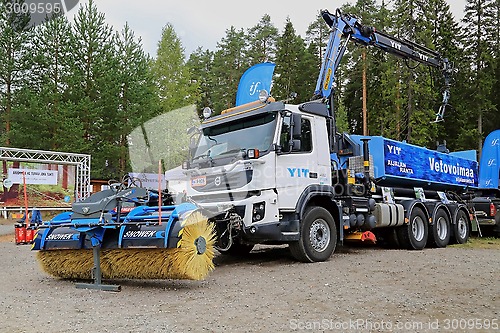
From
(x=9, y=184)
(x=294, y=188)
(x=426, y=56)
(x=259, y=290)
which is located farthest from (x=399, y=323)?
(x=9, y=184)

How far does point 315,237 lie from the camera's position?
28.3ft

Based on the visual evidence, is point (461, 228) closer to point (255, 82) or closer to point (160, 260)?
point (255, 82)

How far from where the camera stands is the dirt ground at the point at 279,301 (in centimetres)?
457

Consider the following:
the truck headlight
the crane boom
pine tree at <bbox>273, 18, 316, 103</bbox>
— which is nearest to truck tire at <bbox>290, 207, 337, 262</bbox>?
the truck headlight

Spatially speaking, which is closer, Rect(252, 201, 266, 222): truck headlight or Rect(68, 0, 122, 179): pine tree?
Rect(252, 201, 266, 222): truck headlight

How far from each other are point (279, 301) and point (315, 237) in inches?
124

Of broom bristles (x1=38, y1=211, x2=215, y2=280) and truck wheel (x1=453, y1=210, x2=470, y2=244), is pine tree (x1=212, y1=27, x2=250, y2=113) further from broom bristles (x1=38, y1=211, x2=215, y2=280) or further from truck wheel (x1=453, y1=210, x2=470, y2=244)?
broom bristles (x1=38, y1=211, x2=215, y2=280)

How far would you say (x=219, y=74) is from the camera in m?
38.2

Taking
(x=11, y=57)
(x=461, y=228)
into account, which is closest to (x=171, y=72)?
(x=11, y=57)

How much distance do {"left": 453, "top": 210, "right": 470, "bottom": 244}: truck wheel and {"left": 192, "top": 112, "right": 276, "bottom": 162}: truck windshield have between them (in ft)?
22.7

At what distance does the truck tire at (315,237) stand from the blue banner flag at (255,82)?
9.24ft

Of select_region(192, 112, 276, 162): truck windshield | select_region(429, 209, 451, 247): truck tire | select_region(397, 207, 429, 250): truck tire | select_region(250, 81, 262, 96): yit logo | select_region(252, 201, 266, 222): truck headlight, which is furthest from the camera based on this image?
select_region(429, 209, 451, 247): truck tire

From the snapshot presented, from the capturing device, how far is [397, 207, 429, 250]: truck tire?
11.0 m

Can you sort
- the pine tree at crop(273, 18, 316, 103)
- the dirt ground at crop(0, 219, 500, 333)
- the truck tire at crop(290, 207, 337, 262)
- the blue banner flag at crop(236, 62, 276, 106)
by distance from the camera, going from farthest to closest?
1. the pine tree at crop(273, 18, 316, 103)
2. the blue banner flag at crop(236, 62, 276, 106)
3. the truck tire at crop(290, 207, 337, 262)
4. the dirt ground at crop(0, 219, 500, 333)
